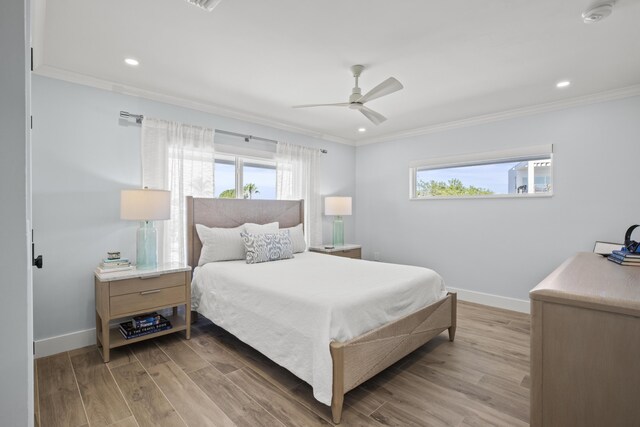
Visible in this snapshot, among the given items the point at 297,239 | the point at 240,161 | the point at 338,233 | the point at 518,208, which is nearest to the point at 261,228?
the point at 297,239

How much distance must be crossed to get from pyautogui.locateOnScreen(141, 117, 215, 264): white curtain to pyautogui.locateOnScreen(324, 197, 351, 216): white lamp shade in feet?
5.90

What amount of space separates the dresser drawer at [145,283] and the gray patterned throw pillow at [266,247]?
0.71m

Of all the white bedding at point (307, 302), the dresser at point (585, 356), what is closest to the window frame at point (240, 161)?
the white bedding at point (307, 302)

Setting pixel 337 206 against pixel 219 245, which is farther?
pixel 337 206

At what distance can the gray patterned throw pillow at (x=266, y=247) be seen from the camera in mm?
3342

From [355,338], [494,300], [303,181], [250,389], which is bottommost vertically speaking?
[250,389]

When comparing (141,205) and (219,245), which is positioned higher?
(141,205)

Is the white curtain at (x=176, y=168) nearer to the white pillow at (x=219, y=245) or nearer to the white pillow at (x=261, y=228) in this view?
the white pillow at (x=219, y=245)

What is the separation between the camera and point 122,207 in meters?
2.79

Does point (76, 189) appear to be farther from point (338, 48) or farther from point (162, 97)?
point (338, 48)

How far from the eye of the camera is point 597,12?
1.88 meters

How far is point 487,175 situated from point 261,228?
3.08 m

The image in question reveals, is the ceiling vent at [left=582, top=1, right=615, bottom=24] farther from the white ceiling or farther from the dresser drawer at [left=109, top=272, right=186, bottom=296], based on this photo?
the dresser drawer at [left=109, top=272, right=186, bottom=296]

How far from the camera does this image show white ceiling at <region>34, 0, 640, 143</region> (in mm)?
1939
